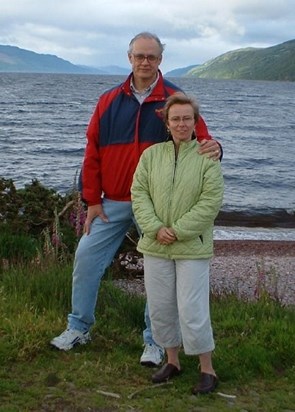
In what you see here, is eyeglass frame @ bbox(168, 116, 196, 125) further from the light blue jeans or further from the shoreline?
the shoreline

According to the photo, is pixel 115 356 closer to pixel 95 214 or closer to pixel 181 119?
pixel 95 214

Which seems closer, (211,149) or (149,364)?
(211,149)

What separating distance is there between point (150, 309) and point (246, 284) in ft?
17.3

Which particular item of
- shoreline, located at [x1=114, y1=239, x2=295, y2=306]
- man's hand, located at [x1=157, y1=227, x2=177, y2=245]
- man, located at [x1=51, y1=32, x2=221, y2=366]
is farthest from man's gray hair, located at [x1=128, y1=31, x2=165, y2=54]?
shoreline, located at [x1=114, y1=239, x2=295, y2=306]

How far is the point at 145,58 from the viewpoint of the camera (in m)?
4.80

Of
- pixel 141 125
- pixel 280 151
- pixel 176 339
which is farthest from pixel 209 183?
pixel 280 151

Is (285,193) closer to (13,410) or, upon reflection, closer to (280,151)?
(280,151)

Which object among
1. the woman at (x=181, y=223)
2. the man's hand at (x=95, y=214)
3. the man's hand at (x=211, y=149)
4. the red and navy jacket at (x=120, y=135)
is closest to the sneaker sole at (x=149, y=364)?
the woman at (x=181, y=223)

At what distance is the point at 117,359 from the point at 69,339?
15.6 inches

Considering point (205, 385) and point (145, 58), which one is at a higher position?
point (145, 58)

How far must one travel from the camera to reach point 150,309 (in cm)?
473

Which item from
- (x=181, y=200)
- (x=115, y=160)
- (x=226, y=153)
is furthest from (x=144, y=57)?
(x=226, y=153)

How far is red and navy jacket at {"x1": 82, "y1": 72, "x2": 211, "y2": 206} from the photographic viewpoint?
16.1ft

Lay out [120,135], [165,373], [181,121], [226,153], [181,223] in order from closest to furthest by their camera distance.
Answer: [181,223] → [181,121] → [165,373] → [120,135] → [226,153]
